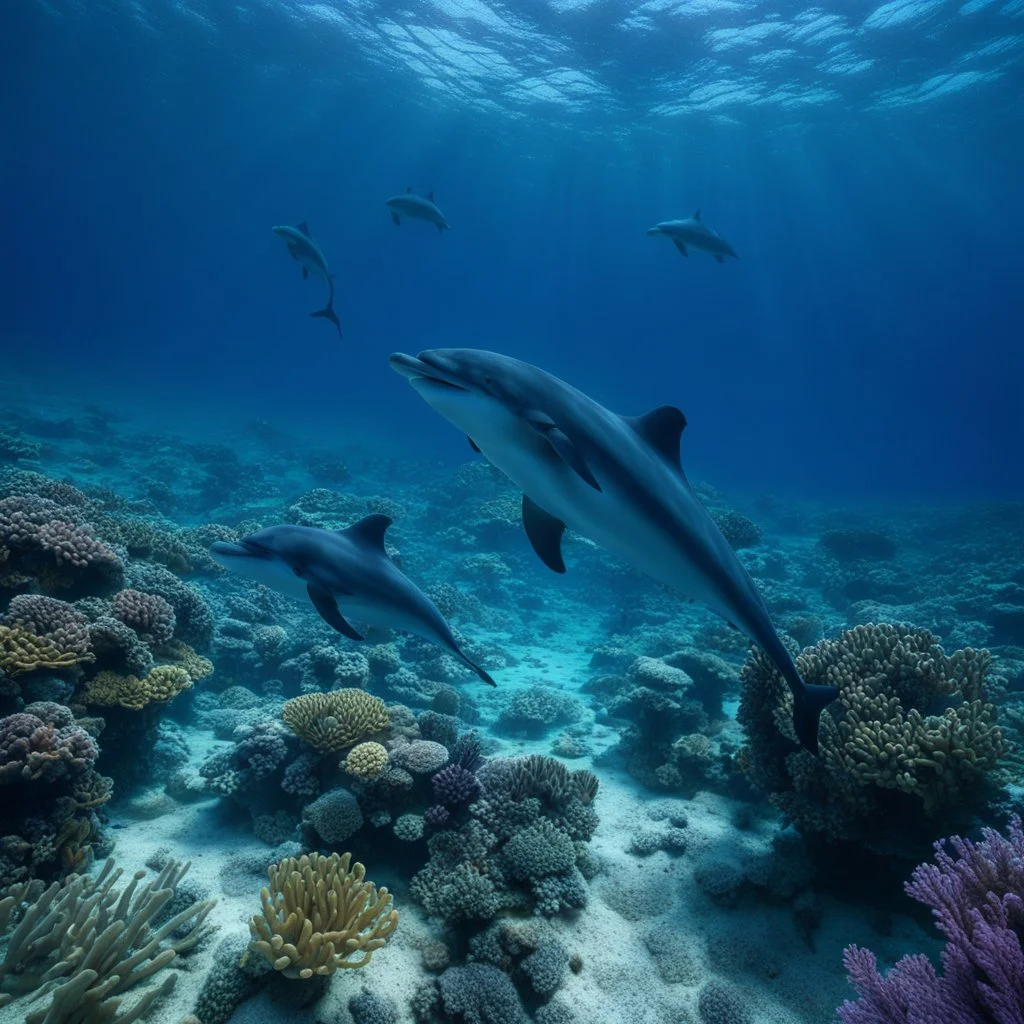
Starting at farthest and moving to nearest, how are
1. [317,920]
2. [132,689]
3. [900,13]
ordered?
[900,13] → [132,689] → [317,920]

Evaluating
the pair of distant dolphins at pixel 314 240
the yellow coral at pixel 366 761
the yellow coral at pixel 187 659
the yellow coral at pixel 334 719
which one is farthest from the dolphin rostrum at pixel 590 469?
the pair of distant dolphins at pixel 314 240

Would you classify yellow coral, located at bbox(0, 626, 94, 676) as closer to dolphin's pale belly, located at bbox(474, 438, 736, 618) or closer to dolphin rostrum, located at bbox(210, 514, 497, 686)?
dolphin rostrum, located at bbox(210, 514, 497, 686)

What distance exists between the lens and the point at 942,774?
4.73 metres

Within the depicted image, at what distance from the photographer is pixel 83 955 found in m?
3.40

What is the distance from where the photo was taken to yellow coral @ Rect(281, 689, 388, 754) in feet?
19.7

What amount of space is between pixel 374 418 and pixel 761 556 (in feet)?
186

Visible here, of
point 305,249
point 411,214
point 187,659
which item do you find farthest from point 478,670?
point 411,214

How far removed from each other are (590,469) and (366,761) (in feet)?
13.3

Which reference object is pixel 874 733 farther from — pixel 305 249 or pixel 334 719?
pixel 305 249

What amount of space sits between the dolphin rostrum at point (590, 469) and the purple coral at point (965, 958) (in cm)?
128

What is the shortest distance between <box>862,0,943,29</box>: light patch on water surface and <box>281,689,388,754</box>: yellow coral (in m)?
38.0

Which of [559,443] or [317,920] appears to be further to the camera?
[317,920]

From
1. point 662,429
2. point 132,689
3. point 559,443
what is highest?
point 662,429

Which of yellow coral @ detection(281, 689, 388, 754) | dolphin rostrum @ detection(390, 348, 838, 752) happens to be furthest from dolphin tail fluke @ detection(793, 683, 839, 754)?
yellow coral @ detection(281, 689, 388, 754)
